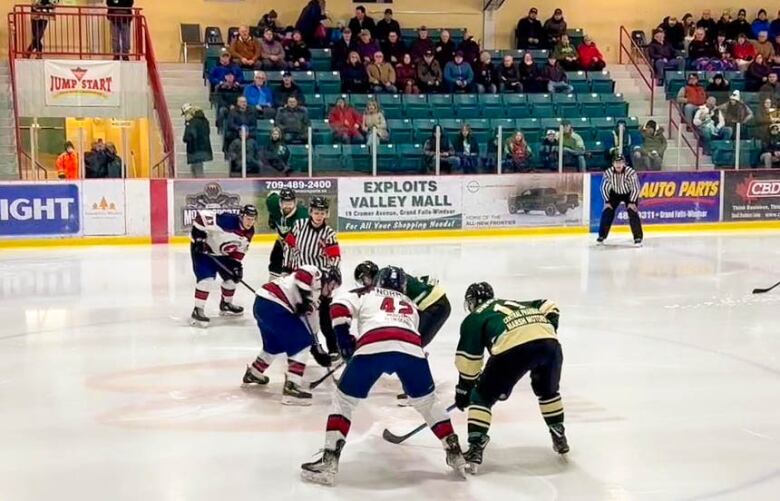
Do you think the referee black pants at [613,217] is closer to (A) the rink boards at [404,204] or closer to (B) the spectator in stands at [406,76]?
(A) the rink boards at [404,204]

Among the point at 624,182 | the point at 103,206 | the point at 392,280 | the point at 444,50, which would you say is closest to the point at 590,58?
the point at 444,50

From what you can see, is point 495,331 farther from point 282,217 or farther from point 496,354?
point 282,217

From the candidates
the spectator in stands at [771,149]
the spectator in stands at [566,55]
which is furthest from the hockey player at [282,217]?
the spectator in stands at [566,55]

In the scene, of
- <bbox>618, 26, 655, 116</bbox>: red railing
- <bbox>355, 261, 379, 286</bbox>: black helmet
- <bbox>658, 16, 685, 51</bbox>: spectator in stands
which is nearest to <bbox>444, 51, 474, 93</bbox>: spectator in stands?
<bbox>618, 26, 655, 116</bbox>: red railing

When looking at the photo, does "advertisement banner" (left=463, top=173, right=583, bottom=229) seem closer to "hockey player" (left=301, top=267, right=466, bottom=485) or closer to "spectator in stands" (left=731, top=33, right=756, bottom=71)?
"spectator in stands" (left=731, top=33, right=756, bottom=71)

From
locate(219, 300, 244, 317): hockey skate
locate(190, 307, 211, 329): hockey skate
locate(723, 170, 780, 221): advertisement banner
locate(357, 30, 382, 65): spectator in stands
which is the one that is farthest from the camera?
locate(357, 30, 382, 65): spectator in stands

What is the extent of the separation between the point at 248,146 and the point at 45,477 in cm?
910

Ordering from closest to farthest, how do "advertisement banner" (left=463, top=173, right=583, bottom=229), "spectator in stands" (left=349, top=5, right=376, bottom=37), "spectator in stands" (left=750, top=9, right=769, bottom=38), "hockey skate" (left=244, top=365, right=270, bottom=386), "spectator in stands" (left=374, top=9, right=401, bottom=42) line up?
1. "hockey skate" (left=244, top=365, right=270, bottom=386)
2. "advertisement banner" (left=463, top=173, right=583, bottom=229)
3. "spectator in stands" (left=349, top=5, right=376, bottom=37)
4. "spectator in stands" (left=374, top=9, right=401, bottom=42)
5. "spectator in stands" (left=750, top=9, right=769, bottom=38)

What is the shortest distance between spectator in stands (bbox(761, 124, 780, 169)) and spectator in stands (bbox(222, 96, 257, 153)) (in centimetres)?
757

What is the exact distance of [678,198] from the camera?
1536 cm

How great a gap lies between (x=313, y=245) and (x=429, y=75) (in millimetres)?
9804

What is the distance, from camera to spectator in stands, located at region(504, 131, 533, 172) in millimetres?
14477

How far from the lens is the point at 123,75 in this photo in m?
13.7

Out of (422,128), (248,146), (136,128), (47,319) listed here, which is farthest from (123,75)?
(47,319)
